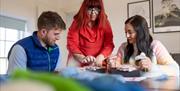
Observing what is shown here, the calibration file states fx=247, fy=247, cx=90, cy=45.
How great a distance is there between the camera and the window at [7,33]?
12.0 ft

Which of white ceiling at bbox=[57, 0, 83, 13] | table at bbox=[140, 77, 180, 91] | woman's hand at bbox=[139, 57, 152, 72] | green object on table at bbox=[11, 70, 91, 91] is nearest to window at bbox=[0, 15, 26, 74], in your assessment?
white ceiling at bbox=[57, 0, 83, 13]

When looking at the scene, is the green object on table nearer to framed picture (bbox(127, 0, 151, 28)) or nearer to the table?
the table

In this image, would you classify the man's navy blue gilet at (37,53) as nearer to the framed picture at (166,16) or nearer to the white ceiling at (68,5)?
the framed picture at (166,16)

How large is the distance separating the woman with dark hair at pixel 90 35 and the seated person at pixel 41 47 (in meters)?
0.12

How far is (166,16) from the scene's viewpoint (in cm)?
335

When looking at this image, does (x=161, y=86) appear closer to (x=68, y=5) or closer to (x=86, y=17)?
(x=86, y=17)

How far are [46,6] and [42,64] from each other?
329cm

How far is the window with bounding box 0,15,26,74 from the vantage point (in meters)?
3.67

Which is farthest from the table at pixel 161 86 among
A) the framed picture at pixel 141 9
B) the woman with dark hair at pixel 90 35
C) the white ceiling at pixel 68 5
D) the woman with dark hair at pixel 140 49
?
the white ceiling at pixel 68 5

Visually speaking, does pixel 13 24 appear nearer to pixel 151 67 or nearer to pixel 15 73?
pixel 151 67

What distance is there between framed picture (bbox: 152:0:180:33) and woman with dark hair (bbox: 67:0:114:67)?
201cm

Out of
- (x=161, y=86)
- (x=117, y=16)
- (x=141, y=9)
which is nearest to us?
(x=161, y=86)

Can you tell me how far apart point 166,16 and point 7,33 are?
2.34m

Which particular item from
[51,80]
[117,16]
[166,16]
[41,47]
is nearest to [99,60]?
[41,47]
